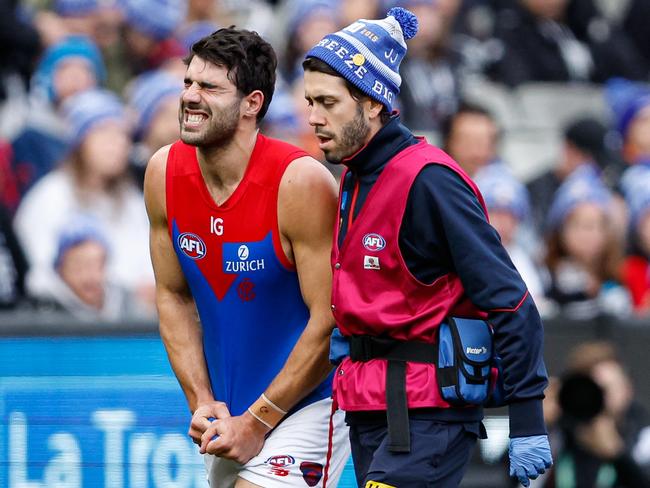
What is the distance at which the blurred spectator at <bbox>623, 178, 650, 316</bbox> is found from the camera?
30.9 ft

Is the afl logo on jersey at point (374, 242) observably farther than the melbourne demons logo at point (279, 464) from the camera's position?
No

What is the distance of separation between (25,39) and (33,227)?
5.38 ft

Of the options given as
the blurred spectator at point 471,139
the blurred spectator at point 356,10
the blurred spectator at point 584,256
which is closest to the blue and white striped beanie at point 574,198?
the blurred spectator at point 584,256

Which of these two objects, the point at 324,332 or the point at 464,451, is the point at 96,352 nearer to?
the point at 324,332

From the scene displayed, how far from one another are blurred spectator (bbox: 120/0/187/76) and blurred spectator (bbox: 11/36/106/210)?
17.4 inches

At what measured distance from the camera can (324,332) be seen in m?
5.56

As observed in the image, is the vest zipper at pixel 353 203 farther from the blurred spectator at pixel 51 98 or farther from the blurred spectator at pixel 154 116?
the blurred spectator at pixel 51 98

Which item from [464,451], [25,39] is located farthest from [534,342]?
[25,39]

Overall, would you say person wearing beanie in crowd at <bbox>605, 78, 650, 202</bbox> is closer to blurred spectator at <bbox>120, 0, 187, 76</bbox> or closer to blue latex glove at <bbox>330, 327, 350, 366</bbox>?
blurred spectator at <bbox>120, 0, 187, 76</bbox>

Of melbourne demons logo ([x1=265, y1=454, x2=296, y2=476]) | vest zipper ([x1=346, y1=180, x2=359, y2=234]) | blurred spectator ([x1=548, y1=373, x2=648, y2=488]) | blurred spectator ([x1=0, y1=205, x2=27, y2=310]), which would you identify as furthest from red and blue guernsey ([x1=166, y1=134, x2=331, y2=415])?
blurred spectator ([x1=0, y1=205, x2=27, y2=310])

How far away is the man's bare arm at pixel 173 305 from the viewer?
5.80m

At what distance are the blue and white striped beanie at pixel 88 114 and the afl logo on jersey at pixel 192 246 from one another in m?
4.02

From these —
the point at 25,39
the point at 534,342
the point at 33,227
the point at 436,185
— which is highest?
the point at 25,39

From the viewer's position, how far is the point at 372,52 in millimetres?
5312
